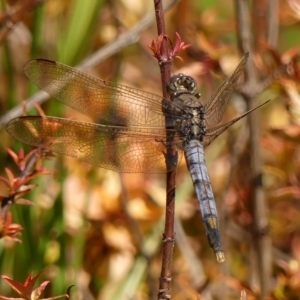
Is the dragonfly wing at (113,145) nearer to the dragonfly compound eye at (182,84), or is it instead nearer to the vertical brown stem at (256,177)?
the dragonfly compound eye at (182,84)

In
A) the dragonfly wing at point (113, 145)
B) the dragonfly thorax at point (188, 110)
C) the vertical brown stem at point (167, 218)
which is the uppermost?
the dragonfly thorax at point (188, 110)

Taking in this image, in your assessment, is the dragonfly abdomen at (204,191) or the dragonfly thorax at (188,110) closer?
the dragonfly abdomen at (204,191)

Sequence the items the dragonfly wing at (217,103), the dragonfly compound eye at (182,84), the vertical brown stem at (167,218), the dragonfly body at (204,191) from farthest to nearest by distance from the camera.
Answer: the dragonfly wing at (217,103), the dragonfly compound eye at (182,84), the dragonfly body at (204,191), the vertical brown stem at (167,218)

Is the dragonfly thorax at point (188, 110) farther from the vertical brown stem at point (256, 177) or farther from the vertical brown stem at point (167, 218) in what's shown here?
the vertical brown stem at point (167, 218)

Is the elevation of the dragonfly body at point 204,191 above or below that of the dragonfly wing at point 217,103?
below

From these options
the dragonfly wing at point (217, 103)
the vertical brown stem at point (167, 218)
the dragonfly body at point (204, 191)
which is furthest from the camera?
the dragonfly wing at point (217, 103)

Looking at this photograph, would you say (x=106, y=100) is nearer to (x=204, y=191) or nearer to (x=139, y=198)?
(x=204, y=191)

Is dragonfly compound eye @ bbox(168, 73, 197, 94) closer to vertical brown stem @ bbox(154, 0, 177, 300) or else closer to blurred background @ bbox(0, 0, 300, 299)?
blurred background @ bbox(0, 0, 300, 299)

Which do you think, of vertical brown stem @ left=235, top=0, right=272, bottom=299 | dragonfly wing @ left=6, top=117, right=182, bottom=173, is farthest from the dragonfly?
vertical brown stem @ left=235, top=0, right=272, bottom=299

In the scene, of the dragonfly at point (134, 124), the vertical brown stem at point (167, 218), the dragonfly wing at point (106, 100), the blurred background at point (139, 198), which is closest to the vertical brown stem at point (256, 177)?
the blurred background at point (139, 198)
